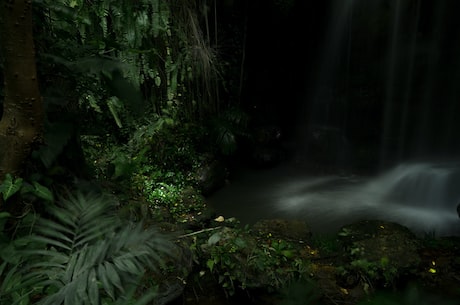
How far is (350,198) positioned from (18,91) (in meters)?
5.09

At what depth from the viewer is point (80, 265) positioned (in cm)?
158

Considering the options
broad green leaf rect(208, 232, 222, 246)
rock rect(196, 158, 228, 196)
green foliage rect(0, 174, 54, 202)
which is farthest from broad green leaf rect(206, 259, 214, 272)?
rock rect(196, 158, 228, 196)

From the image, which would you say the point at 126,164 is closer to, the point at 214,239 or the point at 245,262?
the point at 214,239

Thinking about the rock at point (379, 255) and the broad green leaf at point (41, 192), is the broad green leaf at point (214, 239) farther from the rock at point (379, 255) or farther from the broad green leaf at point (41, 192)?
the broad green leaf at point (41, 192)

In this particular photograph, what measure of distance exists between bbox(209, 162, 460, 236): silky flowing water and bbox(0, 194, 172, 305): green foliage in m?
3.20

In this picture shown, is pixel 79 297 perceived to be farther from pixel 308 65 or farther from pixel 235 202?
pixel 308 65

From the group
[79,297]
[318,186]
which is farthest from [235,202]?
[79,297]

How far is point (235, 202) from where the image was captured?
5.45m

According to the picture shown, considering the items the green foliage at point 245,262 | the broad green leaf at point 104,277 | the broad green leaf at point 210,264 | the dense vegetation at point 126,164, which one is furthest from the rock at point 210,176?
the broad green leaf at point 104,277

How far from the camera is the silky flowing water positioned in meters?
4.88

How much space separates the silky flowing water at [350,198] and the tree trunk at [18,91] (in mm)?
3438

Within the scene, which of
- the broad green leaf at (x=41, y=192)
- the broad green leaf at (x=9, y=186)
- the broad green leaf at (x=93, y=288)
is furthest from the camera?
the broad green leaf at (x=41, y=192)

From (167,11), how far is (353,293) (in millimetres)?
3914

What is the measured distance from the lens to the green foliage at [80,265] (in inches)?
56.5
